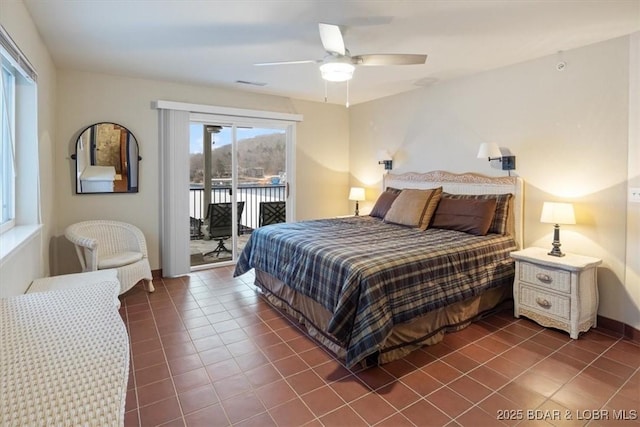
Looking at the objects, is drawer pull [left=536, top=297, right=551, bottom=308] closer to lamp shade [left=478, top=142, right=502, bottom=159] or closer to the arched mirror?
lamp shade [left=478, top=142, right=502, bottom=159]

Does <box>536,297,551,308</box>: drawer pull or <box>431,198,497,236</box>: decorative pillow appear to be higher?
<box>431,198,497,236</box>: decorative pillow

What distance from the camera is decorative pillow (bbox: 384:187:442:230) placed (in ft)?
12.7

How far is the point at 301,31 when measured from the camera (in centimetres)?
273

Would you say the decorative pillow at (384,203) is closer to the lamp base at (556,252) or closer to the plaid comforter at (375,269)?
the plaid comforter at (375,269)

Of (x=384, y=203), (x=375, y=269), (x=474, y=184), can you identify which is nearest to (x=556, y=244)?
(x=474, y=184)

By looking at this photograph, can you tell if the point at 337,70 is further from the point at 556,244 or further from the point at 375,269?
the point at 556,244

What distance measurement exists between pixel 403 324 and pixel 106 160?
3694 mm

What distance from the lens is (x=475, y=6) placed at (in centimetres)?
232

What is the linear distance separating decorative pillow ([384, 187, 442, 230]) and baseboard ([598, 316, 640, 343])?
1.69m

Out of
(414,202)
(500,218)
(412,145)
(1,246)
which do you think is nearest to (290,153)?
(412,145)

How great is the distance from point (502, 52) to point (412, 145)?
5.57 feet

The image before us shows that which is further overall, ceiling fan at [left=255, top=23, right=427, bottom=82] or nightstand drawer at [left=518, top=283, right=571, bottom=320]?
nightstand drawer at [left=518, top=283, right=571, bottom=320]

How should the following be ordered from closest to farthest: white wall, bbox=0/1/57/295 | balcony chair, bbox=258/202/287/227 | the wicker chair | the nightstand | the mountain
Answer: white wall, bbox=0/1/57/295
the nightstand
the wicker chair
the mountain
balcony chair, bbox=258/202/287/227

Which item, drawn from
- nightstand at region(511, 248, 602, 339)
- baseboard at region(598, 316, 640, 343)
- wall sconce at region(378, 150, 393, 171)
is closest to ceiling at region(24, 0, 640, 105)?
wall sconce at region(378, 150, 393, 171)
